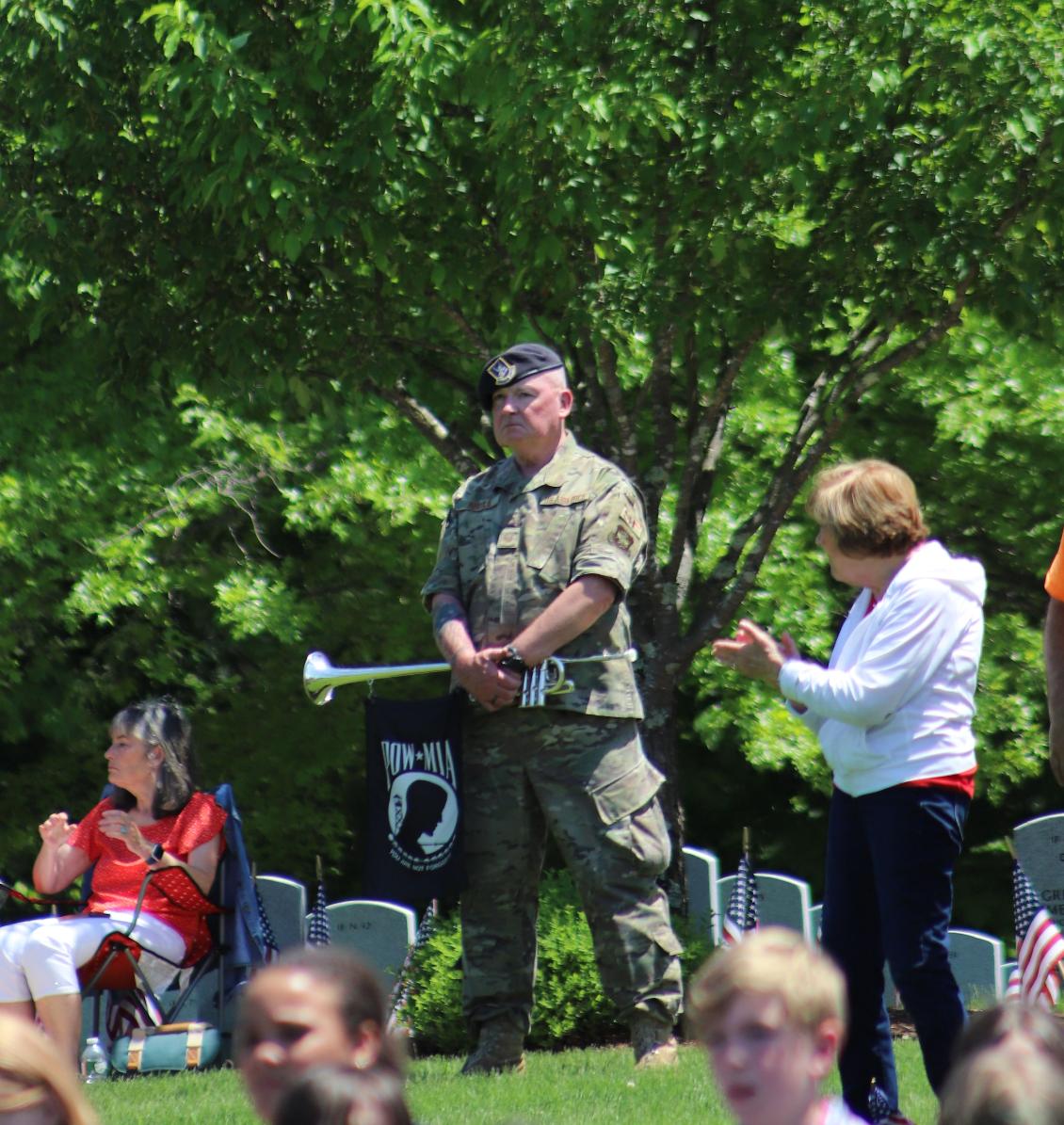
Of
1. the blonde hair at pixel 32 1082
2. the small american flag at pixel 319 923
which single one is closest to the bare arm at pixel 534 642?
the blonde hair at pixel 32 1082

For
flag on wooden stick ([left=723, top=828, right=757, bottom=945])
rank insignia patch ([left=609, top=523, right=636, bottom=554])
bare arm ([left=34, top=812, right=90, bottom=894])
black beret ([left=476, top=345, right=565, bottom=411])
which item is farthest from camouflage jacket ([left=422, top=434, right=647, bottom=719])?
flag on wooden stick ([left=723, top=828, right=757, bottom=945])

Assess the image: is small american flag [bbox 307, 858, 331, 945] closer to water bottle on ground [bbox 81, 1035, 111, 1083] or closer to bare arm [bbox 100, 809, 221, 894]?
bare arm [bbox 100, 809, 221, 894]

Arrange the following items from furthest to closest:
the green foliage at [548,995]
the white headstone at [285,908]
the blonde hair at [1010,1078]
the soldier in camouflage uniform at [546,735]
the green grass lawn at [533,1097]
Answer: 1. the white headstone at [285,908]
2. the green foliage at [548,995]
3. the soldier in camouflage uniform at [546,735]
4. the green grass lawn at [533,1097]
5. the blonde hair at [1010,1078]

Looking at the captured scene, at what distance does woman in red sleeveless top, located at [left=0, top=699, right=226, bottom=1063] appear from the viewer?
7.17 metres

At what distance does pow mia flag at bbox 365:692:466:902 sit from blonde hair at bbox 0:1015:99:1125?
343cm

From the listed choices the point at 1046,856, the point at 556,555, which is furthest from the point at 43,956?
the point at 1046,856

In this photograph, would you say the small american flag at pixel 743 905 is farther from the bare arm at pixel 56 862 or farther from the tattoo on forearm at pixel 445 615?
the tattoo on forearm at pixel 445 615

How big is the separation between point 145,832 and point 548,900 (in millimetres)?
2197

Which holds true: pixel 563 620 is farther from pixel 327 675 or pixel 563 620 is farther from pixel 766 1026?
pixel 766 1026

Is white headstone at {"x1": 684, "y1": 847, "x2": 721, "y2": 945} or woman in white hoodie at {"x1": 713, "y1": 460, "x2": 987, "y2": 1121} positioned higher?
woman in white hoodie at {"x1": 713, "y1": 460, "x2": 987, "y2": 1121}

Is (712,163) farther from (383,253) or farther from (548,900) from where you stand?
(548,900)

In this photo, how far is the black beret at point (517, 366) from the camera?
617 cm

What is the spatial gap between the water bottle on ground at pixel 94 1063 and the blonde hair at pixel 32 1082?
4.66 m

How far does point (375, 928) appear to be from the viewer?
1025 cm
